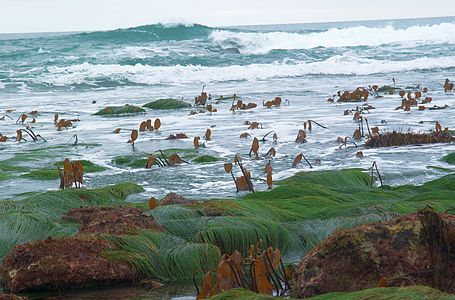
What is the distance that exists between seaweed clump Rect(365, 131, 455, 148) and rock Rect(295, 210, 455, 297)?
19.3 feet

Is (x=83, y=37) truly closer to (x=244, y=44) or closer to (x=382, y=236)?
(x=244, y=44)

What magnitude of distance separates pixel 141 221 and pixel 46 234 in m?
0.62

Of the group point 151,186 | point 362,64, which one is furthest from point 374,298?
point 362,64

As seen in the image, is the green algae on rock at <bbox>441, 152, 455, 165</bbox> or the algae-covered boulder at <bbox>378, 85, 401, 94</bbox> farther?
the algae-covered boulder at <bbox>378, 85, 401, 94</bbox>

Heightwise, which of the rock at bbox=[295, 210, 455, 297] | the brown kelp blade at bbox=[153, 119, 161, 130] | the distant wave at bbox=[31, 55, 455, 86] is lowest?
the distant wave at bbox=[31, 55, 455, 86]

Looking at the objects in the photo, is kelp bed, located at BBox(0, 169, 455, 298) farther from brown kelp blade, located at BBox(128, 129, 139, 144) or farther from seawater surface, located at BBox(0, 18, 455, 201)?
brown kelp blade, located at BBox(128, 129, 139, 144)

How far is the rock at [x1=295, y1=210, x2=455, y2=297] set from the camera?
11.0ft

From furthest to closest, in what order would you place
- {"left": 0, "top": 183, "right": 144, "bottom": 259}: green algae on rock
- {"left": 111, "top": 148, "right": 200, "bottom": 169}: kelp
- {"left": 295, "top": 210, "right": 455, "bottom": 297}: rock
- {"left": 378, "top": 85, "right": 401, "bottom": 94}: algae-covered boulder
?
1. {"left": 378, "top": 85, "right": 401, "bottom": 94}: algae-covered boulder
2. {"left": 111, "top": 148, "right": 200, "bottom": 169}: kelp
3. {"left": 0, "top": 183, "right": 144, "bottom": 259}: green algae on rock
4. {"left": 295, "top": 210, "right": 455, "bottom": 297}: rock

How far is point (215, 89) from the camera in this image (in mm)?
21078

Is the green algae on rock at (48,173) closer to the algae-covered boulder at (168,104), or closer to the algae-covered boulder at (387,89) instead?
the algae-covered boulder at (168,104)

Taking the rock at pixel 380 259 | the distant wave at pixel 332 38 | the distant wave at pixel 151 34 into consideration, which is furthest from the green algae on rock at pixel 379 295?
the distant wave at pixel 151 34

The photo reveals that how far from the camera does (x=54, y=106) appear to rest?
16969 millimetres

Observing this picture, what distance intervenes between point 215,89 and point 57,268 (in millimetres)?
17186

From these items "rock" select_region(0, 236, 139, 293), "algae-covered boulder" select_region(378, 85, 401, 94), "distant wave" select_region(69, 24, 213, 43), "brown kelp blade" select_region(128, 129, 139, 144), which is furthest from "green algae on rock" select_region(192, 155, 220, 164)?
"distant wave" select_region(69, 24, 213, 43)
